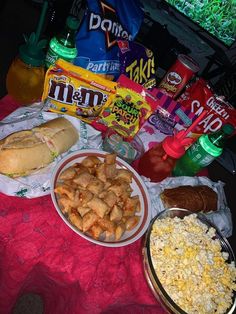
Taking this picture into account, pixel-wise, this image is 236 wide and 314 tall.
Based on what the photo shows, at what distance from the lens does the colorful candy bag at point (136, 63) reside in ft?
4.34

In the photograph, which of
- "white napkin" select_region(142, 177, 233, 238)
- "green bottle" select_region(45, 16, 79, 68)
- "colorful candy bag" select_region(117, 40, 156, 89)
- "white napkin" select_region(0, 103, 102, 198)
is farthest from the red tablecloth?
"colorful candy bag" select_region(117, 40, 156, 89)

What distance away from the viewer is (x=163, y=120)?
4.67ft

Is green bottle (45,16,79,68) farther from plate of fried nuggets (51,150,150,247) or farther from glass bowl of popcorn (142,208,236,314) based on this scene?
glass bowl of popcorn (142,208,236,314)

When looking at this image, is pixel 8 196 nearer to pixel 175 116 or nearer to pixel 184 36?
pixel 175 116

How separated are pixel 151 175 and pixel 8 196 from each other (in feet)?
1.74

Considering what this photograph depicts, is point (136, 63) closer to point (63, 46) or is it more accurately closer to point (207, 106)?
point (63, 46)

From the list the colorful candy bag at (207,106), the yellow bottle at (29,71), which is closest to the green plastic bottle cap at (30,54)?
the yellow bottle at (29,71)

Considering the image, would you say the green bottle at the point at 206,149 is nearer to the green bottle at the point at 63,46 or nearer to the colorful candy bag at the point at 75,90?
the colorful candy bag at the point at 75,90

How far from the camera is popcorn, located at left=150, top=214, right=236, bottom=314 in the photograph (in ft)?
2.96

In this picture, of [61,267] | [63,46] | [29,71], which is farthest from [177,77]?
[61,267]

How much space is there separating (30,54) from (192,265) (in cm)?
87

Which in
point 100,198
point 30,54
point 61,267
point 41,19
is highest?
point 41,19

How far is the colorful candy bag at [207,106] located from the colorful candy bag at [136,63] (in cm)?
29

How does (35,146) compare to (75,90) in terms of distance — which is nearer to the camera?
(35,146)
